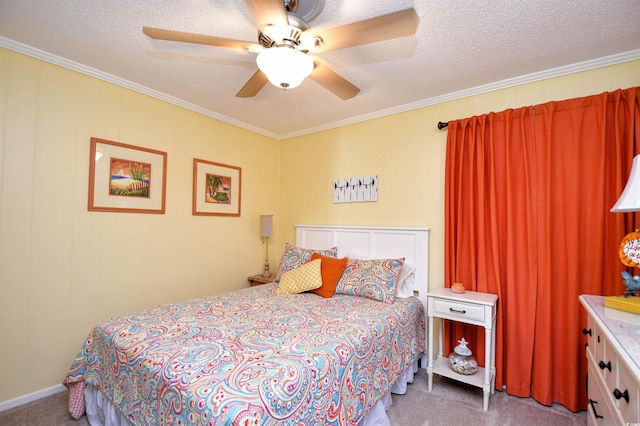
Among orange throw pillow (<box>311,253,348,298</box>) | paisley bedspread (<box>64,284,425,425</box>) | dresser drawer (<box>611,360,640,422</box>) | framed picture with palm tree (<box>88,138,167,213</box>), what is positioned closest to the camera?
dresser drawer (<box>611,360,640,422</box>)

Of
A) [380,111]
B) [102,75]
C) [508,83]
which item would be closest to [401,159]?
[380,111]

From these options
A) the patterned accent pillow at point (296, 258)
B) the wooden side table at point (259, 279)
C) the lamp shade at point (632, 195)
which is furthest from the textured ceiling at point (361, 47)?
the wooden side table at point (259, 279)

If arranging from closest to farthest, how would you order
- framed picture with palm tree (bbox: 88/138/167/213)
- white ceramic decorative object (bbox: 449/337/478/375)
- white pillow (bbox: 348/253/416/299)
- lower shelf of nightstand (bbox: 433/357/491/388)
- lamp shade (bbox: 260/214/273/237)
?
lower shelf of nightstand (bbox: 433/357/491/388) → white ceramic decorative object (bbox: 449/337/478/375) → framed picture with palm tree (bbox: 88/138/167/213) → white pillow (bbox: 348/253/416/299) → lamp shade (bbox: 260/214/273/237)

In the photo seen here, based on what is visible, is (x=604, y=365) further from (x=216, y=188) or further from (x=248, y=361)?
(x=216, y=188)

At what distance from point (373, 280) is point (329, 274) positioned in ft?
1.34

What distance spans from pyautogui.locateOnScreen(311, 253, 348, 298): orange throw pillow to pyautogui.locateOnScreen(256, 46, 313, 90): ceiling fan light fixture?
5.62 ft

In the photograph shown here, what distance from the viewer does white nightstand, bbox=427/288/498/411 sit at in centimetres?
215

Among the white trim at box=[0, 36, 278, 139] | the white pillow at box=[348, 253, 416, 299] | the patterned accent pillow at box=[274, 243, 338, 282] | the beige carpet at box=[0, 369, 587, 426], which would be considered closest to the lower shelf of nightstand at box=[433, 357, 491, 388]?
the beige carpet at box=[0, 369, 587, 426]

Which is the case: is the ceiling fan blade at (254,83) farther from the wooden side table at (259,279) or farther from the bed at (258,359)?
the wooden side table at (259,279)

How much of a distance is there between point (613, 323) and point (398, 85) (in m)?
2.14

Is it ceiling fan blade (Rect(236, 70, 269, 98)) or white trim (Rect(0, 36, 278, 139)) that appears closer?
ceiling fan blade (Rect(236, 70, 269, 98))

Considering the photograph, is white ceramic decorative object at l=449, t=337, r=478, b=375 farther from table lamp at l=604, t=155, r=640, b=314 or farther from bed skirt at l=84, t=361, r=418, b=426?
table lamp at l=604, t=155, r=640, b=314

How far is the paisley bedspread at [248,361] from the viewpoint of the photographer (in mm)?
1191

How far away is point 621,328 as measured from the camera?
1.23 metres
